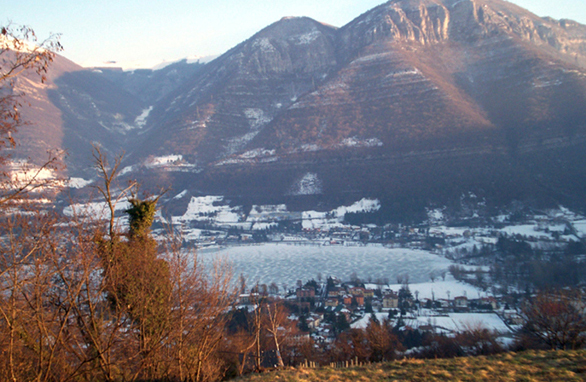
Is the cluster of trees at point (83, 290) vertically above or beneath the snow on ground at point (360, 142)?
beneath

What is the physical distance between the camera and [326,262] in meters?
43.6

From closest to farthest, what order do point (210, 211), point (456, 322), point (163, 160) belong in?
point (456, 322) < point (210, 211) < point (163, 160)

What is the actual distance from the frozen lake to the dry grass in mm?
23891

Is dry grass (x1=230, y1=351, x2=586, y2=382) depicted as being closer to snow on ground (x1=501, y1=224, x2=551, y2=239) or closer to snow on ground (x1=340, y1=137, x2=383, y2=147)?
snow on ground (x1=501, y1=224, x2=551, y2=239)

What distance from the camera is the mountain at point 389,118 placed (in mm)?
65812

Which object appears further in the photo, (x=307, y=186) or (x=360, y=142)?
(x=360, y=142)

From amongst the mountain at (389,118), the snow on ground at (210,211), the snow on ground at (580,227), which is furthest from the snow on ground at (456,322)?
the snow on ground at (210,211)

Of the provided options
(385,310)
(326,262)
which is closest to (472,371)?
(385,310)

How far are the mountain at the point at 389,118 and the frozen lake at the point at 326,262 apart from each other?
1857 cm

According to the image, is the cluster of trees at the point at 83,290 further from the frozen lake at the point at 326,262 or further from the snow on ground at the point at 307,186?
the snow on ground at the point at 307,186

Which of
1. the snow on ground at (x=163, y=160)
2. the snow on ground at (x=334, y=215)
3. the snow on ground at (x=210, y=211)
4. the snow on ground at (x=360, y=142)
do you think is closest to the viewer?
the snow on ground at (x=334, y=215)

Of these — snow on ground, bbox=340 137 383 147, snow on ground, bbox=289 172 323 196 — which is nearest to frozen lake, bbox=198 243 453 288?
snow on ground, bbox=289 172 323 196

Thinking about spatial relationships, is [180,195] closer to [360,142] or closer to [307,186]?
[307,186]

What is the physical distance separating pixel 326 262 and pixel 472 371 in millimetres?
36074
